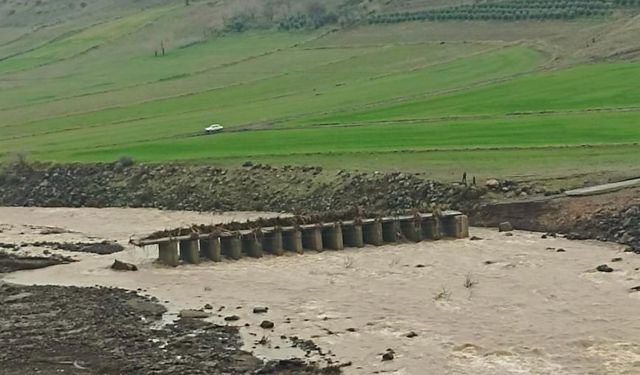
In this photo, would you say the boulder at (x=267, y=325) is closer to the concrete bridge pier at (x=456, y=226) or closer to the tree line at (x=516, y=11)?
the concrete bridge pier at (x=456, y=226)

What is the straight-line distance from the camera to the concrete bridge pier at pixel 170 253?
4178 centimetres

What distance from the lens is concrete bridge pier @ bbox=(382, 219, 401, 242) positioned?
4466 centimetres

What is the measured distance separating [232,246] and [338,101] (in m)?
36.5

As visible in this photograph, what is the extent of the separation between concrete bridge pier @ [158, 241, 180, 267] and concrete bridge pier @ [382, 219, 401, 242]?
733 centimetres

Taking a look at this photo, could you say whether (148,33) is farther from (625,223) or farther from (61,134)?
(625,223)

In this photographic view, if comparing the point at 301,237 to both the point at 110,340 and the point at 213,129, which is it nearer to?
the point at 110,340

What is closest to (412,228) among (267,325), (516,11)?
(267,325)

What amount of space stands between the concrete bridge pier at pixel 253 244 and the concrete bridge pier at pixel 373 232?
3733 mm

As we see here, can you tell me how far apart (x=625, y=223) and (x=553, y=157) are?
9888 mm

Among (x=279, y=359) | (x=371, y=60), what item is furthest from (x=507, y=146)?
(x=371, y=60)

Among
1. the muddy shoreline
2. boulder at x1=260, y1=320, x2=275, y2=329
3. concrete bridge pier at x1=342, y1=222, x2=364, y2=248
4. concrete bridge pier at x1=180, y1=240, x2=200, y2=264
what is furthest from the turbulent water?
concrete bridge pier at x1=342, y1=222, x2=364, y2=248

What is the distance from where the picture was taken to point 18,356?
29.3 metres

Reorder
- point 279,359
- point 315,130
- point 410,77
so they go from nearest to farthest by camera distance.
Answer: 1. point 279,359
2. point 315,130
3. point 410,77

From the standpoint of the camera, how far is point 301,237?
43844 mm
